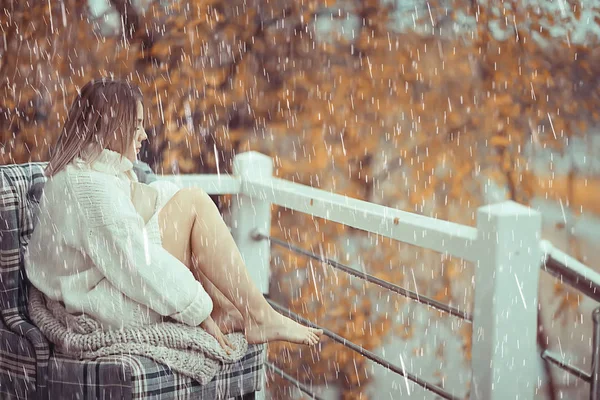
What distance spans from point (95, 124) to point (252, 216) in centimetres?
87

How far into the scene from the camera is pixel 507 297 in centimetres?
150

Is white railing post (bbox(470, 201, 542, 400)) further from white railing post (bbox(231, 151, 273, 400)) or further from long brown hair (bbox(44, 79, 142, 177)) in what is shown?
white railing post (bbox(231, 151, 273, 400))

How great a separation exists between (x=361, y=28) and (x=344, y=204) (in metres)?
2.23

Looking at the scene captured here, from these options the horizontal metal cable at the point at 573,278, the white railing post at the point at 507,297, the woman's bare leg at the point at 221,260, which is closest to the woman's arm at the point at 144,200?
the woman's bare leg at the point at 221,260

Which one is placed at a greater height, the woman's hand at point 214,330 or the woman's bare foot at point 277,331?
the woman's hand at point 214,330

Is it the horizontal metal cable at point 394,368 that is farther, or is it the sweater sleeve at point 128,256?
the horizontal metal cable at point 394,368

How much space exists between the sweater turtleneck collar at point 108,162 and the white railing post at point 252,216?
768mm

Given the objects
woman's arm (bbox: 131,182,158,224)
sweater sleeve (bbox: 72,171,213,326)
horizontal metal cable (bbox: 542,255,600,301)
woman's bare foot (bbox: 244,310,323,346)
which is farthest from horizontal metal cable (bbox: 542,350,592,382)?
woman's arm (bbox: 131,182,158,224)

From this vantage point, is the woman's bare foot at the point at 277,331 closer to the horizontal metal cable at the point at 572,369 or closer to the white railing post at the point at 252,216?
the horizontal metal cable at the point at 572,369

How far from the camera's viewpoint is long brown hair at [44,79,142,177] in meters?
1.65

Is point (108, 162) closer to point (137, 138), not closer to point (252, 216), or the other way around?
point (137, 138)

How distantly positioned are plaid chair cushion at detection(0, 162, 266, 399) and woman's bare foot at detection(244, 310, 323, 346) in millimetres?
31

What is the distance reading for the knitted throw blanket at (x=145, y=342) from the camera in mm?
1571

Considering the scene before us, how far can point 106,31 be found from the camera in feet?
12.3
